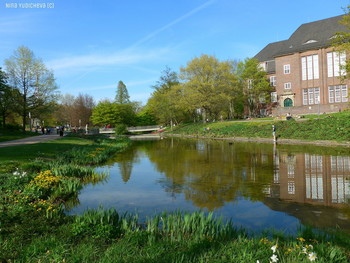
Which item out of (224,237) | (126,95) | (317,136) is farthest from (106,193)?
(126,95)

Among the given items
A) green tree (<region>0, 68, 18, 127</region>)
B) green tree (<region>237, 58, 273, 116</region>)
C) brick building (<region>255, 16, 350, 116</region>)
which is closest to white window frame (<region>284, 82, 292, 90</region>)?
brick building (<region>255, 16, 350, 116</region>)

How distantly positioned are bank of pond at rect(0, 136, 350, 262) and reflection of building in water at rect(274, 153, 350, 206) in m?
0.03

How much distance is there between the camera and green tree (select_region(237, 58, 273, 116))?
5340 centimetres

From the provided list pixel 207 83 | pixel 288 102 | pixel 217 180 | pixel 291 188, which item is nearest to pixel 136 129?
pixel 207 83

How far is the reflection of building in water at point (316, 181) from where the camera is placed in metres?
7.54

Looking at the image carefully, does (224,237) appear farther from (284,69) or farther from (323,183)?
(284,69)

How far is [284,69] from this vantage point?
50.1m

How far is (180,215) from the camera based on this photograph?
17.4 feet

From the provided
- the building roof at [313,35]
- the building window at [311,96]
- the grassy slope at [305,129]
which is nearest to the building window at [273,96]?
the building window at [311,96]

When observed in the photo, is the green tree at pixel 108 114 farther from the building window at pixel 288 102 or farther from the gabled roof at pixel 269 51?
the building window at pixel 288 102

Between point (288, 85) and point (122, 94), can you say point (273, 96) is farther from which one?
point (122, 94)

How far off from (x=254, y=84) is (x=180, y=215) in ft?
173

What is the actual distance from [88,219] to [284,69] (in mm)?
51345

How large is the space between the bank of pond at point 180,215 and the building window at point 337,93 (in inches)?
1440
